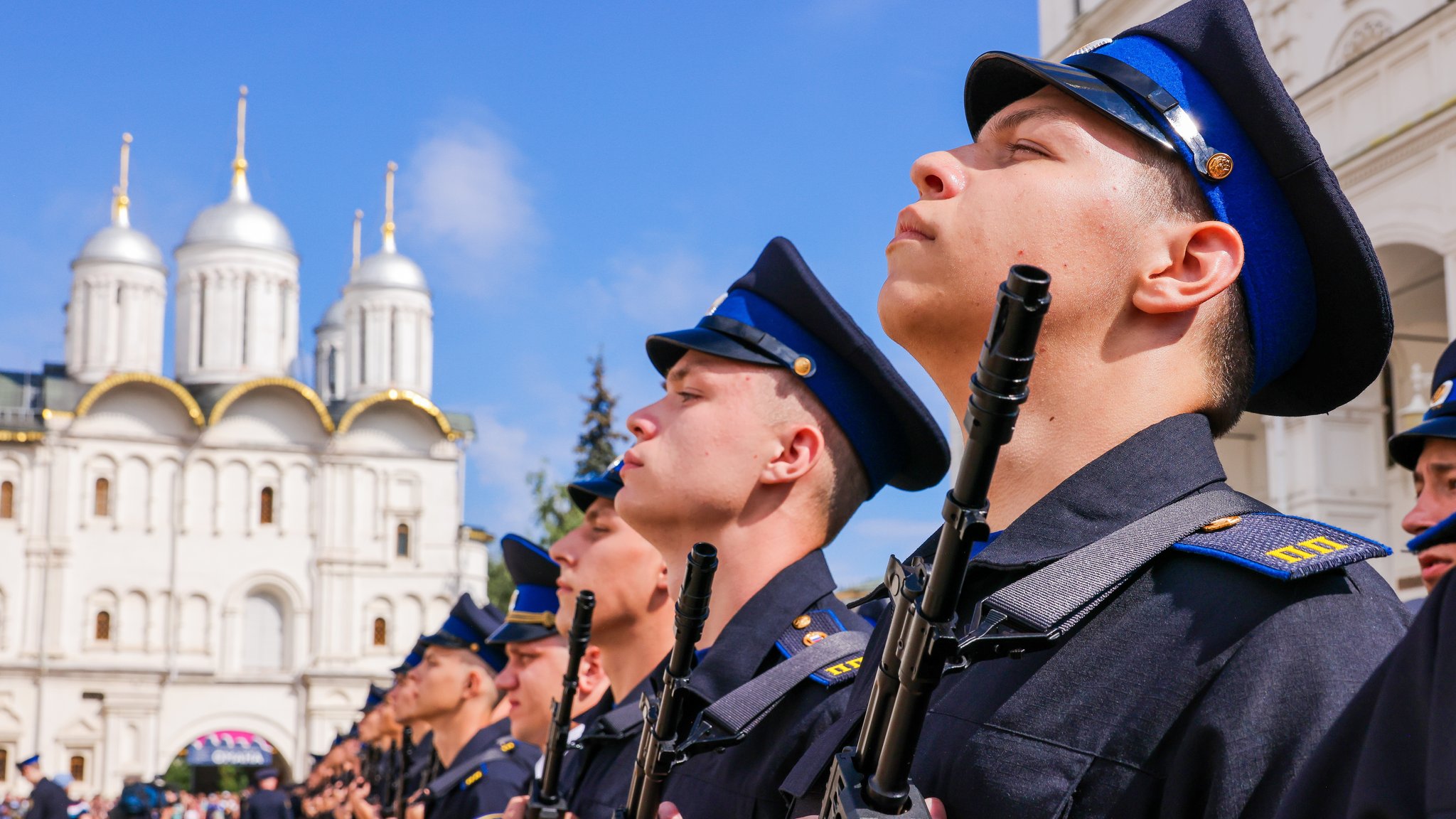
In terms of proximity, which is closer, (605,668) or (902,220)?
(902,220)

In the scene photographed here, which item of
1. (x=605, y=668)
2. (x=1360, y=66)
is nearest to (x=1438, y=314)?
(x=1360, y=66)

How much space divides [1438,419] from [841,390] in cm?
130

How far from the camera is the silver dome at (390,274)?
163 ft

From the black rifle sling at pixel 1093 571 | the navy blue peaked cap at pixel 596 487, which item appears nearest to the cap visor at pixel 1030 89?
the black rifle sling at pixel 1093 571

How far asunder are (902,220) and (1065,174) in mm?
220

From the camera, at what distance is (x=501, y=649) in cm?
827

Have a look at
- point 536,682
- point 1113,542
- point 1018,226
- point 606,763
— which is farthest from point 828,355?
point 536,682

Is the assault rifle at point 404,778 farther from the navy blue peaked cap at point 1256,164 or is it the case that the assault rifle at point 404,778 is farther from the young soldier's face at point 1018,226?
the navy blue peaked cap at point 1256,164

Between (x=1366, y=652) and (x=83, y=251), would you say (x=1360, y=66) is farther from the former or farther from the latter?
(x=83, y=251)

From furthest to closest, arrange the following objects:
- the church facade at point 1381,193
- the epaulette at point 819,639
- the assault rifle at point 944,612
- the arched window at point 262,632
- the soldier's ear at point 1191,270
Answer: the arched window at point 262,632, the church facade at point 1381,193, the epaulette at point 819,639, the soldier's ear at point 1191,270, the assault rifle at point 944,612

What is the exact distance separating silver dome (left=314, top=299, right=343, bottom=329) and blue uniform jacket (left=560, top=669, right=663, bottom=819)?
5352 centimetres

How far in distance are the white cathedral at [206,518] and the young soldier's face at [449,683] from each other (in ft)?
123

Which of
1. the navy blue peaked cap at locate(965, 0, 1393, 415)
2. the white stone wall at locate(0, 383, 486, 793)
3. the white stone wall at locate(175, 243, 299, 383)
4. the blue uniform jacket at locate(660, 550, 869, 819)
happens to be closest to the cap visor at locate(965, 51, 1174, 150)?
the navy blue peaked cap at locate(965, 0, 1393, 415)

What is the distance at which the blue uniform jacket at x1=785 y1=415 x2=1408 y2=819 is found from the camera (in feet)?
4.56
